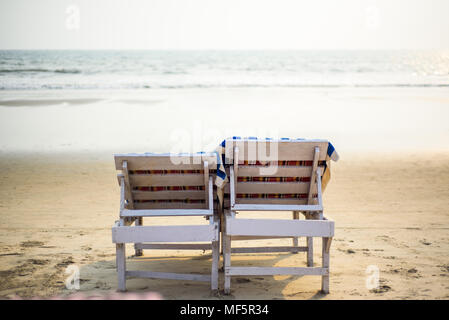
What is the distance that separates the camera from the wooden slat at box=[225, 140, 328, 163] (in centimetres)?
400

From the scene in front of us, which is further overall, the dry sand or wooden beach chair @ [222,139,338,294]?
the dry sand

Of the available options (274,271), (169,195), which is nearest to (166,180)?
Result: (169,195)

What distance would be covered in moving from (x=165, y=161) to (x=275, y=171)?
2.98 ft

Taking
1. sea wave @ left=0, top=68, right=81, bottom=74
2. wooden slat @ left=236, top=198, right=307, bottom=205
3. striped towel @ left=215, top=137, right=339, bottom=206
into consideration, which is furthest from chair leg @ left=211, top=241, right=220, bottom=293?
sea wave @ left=0, top=68, right=81, bottom=74

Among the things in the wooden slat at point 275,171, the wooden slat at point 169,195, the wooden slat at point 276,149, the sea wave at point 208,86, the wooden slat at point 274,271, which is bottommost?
the wooden slat at point 274,271

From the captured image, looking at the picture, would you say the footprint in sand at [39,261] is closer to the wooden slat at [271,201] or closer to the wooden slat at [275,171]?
the wooden slat at [271,201]

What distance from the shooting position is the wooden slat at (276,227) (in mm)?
3885

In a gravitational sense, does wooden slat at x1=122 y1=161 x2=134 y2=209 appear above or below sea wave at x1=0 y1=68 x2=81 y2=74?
below

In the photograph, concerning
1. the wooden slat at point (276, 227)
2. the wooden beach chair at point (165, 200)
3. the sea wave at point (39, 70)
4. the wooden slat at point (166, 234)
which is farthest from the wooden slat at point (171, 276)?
the sea wave at point (39, 70)

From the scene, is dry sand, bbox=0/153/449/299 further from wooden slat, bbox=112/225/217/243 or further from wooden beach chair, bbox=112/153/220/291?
wooden slat, bbox=112/225/217/243

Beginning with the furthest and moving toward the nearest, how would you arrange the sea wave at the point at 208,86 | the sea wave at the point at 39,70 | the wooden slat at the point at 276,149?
the sea wave at the point at 39,70, the sea wave at the point at 208,86, the wooden slat at the point at 276,149

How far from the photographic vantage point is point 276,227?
3.90m

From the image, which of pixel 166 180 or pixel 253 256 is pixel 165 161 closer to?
pixel 166 180
